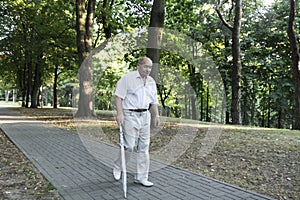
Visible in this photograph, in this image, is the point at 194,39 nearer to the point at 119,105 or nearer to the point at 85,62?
the point at 85,62

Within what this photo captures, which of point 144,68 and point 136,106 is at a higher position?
point 144,68

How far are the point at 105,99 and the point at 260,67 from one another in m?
15.9

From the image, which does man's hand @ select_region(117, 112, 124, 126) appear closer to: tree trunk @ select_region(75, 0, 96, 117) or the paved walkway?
the paved walkway

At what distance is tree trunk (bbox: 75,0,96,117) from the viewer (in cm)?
1669

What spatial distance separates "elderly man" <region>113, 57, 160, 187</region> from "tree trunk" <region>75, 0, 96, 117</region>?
483 inches

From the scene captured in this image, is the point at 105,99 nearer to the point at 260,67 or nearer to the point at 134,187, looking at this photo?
the point at 260,67

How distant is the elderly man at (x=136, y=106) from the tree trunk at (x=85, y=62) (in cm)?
1227

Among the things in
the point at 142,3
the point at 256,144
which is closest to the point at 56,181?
the point at 256,144

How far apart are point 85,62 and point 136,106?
12859mm

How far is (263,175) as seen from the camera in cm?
545

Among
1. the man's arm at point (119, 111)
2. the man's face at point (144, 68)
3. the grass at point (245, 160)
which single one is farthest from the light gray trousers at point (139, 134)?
the grass at point (245, 160)

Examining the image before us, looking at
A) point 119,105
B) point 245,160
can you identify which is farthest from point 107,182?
point 245,160

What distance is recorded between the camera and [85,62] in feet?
55.5

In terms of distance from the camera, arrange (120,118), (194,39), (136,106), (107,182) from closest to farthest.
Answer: (120,118) < (136,106) < (107,182) < (194,39)
